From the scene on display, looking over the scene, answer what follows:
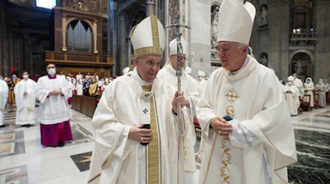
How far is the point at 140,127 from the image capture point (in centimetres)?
170

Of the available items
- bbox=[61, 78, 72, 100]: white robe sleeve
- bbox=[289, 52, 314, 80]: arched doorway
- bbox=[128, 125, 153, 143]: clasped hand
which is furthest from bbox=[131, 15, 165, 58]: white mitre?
bbox=[289, 52, 314, 80]: arched doorway

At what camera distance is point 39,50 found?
24453 millimetres

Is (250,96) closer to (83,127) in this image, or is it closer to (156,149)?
(156,149)

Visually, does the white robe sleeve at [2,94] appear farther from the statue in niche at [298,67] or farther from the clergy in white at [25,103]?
the statue in niche at [298,67]

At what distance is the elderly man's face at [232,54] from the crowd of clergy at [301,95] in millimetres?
9137

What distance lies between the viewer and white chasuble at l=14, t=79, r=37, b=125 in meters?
6.91

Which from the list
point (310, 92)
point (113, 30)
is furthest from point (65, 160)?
point (113, 30)

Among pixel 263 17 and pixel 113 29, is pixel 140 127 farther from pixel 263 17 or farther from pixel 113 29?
pixel 263 17

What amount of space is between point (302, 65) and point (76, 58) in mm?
21078

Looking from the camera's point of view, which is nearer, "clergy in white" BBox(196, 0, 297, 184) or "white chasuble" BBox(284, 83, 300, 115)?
"clergy in white" BBox(196, 0, 297, 184)

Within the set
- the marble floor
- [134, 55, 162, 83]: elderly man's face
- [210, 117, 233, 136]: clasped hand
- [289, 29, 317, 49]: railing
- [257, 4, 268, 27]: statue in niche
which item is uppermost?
[257, 4, 268, 27]: statue in niche

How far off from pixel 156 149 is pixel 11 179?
2732 mm

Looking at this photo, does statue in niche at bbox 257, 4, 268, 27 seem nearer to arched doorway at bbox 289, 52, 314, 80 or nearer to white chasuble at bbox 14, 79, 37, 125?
arched doorway at bbox 289, 52, 314, 80

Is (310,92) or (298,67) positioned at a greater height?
(298,67)
